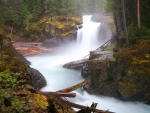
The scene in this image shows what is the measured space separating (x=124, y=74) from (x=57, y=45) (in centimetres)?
2262

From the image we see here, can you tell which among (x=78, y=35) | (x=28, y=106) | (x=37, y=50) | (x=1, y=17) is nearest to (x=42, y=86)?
(x=28, y=106)

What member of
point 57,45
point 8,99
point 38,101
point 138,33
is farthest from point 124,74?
point 57,45

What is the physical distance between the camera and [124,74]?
1398 centimetres

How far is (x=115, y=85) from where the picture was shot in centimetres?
1371

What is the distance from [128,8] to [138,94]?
40.1 feet

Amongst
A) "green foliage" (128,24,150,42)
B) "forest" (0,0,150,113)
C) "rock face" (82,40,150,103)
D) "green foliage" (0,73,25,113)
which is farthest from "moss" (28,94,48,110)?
"green foliage" (128,24,150,42)

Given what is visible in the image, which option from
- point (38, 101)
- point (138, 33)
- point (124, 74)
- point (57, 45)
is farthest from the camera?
point (57, 45)

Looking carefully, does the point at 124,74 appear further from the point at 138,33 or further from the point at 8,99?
the point at 8,99

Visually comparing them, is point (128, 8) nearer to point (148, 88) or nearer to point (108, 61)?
point (108, 61)

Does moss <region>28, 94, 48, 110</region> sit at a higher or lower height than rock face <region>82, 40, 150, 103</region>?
higher

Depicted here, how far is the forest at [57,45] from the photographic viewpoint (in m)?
5.24

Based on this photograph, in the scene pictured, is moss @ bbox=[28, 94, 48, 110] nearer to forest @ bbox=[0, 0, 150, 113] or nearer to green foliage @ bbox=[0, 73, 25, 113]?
forest @ bbox=[0, 0, 150, 113]

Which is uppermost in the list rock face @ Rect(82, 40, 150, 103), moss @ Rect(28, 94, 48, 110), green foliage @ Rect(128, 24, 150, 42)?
green foliage @ Rect(128, 24, 150, 42)

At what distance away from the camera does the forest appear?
5.24m
